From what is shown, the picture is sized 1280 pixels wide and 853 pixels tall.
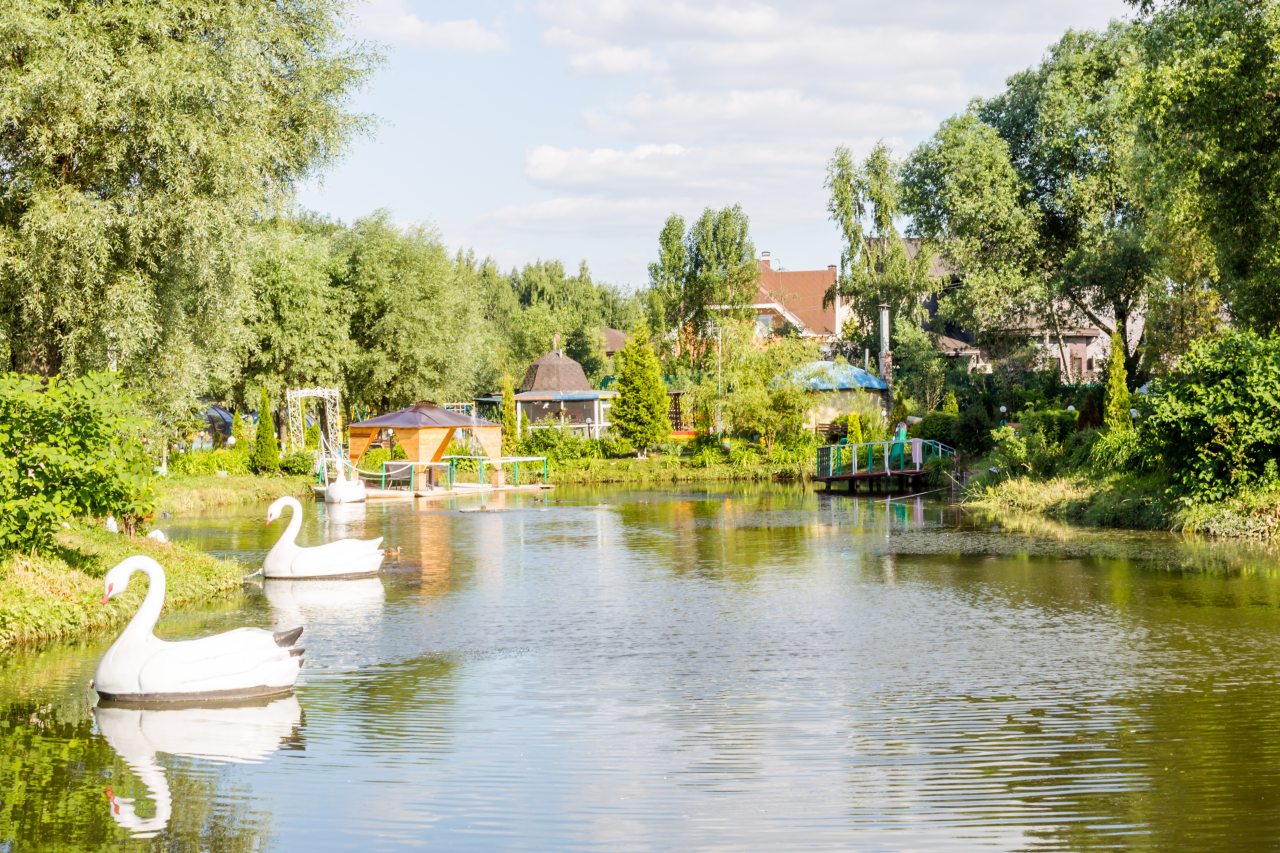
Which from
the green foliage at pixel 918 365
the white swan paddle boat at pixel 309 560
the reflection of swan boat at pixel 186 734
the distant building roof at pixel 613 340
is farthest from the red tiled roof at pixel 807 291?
the reflection of swan boat at pixel 186 734

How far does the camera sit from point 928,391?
179ft

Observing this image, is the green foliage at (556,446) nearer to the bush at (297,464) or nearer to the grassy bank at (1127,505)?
the bush at (297,464)

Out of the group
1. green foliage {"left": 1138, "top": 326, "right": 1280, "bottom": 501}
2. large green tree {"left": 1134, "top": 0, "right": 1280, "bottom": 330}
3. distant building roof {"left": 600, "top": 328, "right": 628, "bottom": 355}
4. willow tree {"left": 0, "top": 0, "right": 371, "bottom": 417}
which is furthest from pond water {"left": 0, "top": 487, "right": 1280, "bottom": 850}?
distant building roof {"left": 600, "top": 328, "right": 628, "bottom": 355}

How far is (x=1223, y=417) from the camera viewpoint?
26094mm

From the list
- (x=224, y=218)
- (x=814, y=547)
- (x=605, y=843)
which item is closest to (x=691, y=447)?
(x=814, y=547)

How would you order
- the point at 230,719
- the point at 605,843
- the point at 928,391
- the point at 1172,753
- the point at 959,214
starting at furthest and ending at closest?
the point at 928,391 → the point at 959,214 → the point at 230,719 → the point at 1172,753 → the point at 605,843

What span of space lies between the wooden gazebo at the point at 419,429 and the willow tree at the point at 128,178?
24156 millimetres

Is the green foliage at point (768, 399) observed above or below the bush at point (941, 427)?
above

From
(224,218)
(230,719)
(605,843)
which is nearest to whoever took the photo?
(605,843)

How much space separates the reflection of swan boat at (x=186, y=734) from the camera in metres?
10.3

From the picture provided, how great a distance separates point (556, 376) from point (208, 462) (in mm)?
25651

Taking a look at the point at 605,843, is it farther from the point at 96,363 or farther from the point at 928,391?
the point at 928,391

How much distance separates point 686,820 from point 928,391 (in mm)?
47164

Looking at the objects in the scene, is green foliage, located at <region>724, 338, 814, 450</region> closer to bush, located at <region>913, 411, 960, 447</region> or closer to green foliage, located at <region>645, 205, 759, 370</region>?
bush, located at <region>913, 411, 960, 447</region>
